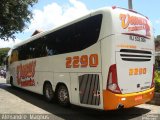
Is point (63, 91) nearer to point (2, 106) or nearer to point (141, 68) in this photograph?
point (2, 106)

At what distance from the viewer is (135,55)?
9.12 metres

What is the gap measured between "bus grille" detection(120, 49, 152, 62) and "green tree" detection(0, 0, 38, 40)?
12884mm

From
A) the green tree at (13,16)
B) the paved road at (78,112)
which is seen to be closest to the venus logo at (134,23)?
the paved road at (78,112)

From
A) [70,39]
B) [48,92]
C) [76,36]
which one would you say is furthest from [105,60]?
[48,92]

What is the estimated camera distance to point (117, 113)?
9.98 metres

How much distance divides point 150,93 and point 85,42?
9.15 feet

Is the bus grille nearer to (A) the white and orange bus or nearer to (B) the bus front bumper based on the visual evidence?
(A) the white and orange bus

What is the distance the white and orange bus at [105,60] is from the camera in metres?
8.54

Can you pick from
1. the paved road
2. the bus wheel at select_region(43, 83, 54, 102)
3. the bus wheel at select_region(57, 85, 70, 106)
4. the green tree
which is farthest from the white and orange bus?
the green tree

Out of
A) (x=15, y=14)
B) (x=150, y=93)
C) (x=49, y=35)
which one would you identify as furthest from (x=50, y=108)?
(x=15, y=14)

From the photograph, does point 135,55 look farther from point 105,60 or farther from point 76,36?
point 76,36

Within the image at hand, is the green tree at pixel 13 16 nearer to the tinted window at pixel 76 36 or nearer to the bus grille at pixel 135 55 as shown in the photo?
the tinted window at pixel 76 36

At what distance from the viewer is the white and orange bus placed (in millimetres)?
8539

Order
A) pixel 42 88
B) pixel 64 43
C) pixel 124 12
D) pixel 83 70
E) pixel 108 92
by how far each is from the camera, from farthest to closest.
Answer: pixel 42 88
pixel 64 43
pixel 83 70
pixel 124 12
pixel 108 92
